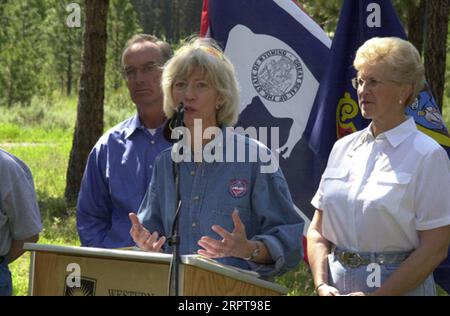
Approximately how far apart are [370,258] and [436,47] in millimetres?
4928

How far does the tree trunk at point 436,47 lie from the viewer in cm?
789

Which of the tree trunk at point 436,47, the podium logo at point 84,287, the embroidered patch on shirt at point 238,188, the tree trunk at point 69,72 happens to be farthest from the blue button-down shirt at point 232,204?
the tree trunk at point 69,72

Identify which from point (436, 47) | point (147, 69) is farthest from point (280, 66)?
point (436, 47)

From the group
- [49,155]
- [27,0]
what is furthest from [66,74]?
[49,155]

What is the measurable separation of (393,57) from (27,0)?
3033cm

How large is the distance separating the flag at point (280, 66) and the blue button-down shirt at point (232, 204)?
2251 mm

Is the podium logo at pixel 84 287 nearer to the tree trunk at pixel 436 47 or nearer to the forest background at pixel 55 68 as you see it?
the tree trunk at pixel 436 47

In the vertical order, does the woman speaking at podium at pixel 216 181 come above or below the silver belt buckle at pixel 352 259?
above

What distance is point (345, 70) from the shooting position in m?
5.39

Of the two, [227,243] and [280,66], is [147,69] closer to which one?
[227,243]

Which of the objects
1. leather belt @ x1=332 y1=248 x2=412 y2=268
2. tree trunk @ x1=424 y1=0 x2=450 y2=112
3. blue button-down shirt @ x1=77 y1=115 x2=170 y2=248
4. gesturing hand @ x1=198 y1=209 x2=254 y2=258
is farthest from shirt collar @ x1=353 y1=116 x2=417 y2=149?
tree trunk @ x1=424 y1=0 x2=450 y2=112

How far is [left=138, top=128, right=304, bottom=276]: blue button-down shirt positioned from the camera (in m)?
3.41

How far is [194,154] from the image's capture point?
3520 mm

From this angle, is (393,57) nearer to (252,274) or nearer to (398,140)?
(398,140)
